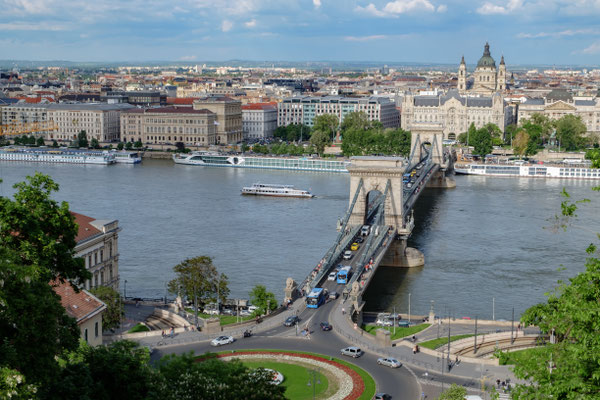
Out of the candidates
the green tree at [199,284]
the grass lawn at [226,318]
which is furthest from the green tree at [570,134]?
the grass lawn at [226,318]

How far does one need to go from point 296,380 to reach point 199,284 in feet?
25.2

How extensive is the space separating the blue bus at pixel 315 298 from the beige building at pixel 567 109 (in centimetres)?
6655

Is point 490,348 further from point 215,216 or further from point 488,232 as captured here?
point 215,216

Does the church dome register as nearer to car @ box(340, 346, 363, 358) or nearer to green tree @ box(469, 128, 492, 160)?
green tree @ box(469, 128, 492, 160)

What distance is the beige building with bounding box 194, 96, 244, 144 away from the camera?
80.1m

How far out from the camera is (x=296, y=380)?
17.6m

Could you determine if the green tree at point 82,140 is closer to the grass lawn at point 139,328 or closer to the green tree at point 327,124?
the green tree at point 327,124

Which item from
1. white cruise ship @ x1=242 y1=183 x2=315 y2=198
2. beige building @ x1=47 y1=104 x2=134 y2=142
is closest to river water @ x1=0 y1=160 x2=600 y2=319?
white cruise ship @ x1=242 y1=183 x2=315 y2=198

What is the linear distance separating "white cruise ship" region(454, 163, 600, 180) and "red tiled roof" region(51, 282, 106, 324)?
49115 mm

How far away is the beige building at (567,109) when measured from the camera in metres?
85.0

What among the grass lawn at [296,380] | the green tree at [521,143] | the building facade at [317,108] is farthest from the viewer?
the building facade at [317,108]

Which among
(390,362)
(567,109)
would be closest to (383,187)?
(390,362)

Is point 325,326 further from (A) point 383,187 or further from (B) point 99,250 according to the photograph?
(A) point 383,187

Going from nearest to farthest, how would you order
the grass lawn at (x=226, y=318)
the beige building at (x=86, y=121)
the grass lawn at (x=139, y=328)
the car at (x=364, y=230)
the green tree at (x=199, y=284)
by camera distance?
the grass lawn at (x=139, y=328) < the grass lawn at (x=226, y=318) < the green tree at (x=199, y=284) < the car at (x=364, y=230) < the beige building at (x=86, y=121)
